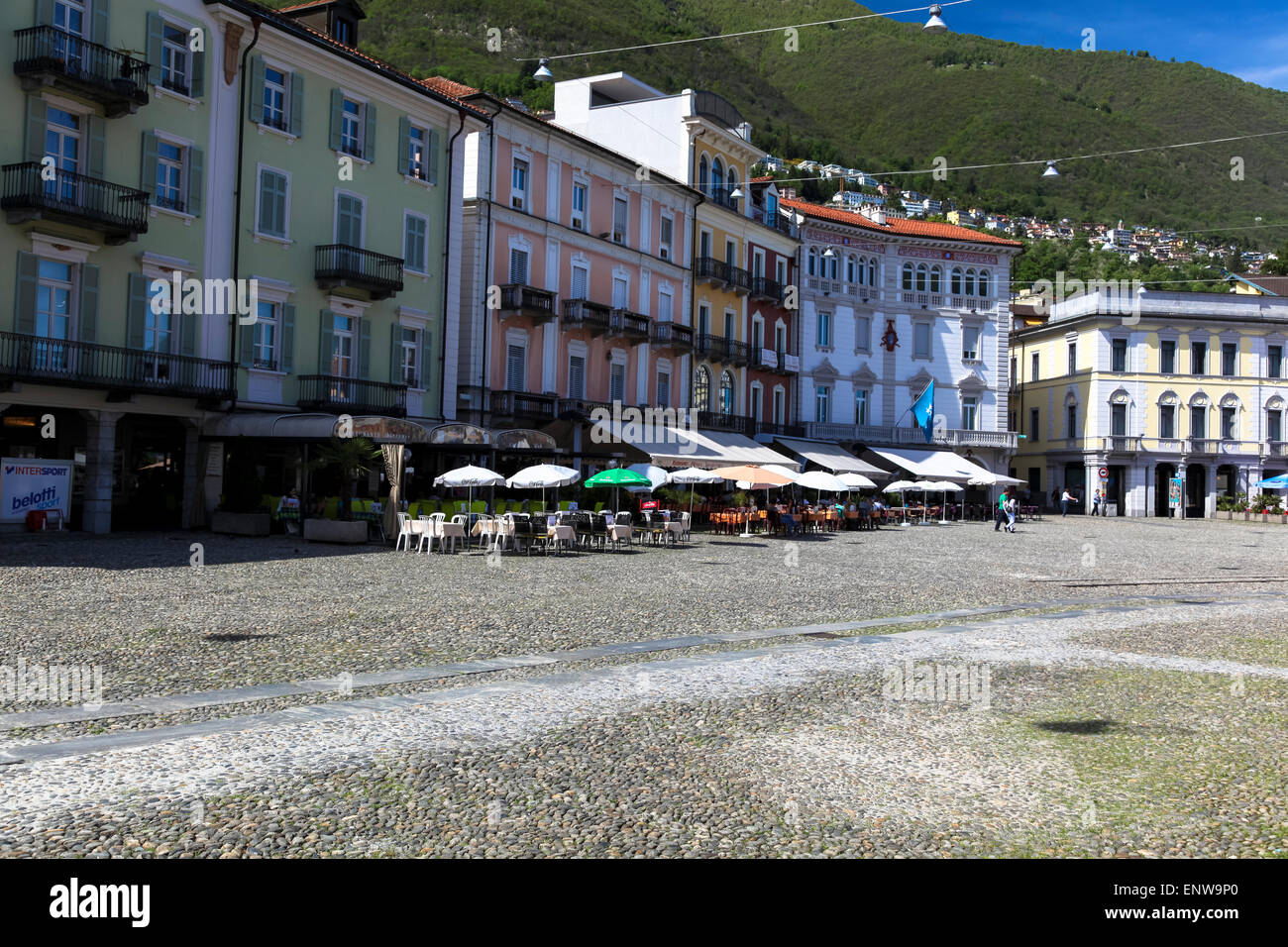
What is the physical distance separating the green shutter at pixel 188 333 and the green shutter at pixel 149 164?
304cm

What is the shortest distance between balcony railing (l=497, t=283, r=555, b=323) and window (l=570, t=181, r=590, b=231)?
4.05 meters

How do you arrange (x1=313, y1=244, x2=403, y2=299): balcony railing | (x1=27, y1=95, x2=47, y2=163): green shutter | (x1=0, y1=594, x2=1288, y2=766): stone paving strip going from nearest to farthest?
(x1=0, y1=594, x2=1288, y2=766): stone paving strip, (x1=27, y1=95, x2=47, y2=163): green shutter, (x1=313, y1=244, x2=403, y2=299): balcony railing

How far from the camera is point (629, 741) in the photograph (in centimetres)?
750

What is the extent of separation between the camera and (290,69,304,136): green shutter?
97.7 feet

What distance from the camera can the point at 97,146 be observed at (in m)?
24.7

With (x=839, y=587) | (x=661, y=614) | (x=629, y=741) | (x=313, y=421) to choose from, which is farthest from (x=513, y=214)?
(x=629, y=741)

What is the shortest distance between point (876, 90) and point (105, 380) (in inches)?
5283

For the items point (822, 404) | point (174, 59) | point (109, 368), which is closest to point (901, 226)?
point (822, 404)

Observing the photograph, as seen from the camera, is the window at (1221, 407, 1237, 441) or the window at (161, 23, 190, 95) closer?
the window at (161, 23, 190, 95)

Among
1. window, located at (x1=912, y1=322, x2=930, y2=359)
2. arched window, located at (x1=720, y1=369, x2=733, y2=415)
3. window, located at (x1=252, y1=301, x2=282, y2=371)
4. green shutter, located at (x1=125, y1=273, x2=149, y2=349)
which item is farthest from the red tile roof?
green shutter, located at (x1=125, y1=273, x2=149, y2=349)

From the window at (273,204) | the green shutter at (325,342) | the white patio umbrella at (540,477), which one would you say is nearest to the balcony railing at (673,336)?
the green shutter at (325,342)

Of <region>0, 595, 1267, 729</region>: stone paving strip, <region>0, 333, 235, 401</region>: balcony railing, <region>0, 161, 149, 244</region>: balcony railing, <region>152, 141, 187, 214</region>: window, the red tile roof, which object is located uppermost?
the red tile roof

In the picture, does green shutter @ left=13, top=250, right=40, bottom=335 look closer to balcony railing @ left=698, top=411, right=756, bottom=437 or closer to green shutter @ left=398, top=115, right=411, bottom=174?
green shutter @ left=398, top=115, right=411, bottom=174

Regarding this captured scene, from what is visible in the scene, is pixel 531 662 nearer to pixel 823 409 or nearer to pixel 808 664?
pixel 808 664
